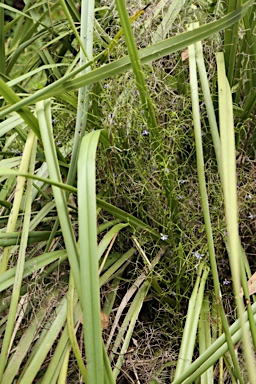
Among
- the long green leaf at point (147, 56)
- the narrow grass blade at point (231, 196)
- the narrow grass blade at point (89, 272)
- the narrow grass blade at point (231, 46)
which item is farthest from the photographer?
the narrow grass blade at point (231, 46)

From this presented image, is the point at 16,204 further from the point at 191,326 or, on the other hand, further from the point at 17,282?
the point at 191,326

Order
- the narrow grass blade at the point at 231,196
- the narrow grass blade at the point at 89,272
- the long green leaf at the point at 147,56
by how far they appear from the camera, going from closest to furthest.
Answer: the narrow grass blade at the point at 231,196 < the narrow grass blade at the point at 89,272 < the long green leaf at the point at 147,56

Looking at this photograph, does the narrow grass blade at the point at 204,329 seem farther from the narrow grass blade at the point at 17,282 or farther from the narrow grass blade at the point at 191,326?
the narrow grass blade at the point at 17,282

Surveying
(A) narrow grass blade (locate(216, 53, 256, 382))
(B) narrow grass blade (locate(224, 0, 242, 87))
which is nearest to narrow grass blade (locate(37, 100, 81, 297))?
(A) narrow grass blade (locate(216, 53, 256, 382))

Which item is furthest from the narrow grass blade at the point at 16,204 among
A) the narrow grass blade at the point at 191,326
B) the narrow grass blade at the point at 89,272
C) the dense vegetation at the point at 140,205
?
the narrow grass blade at the point at 191,326

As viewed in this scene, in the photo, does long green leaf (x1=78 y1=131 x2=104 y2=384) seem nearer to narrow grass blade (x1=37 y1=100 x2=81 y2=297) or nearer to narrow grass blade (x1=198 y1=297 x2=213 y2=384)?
narrow grass blade (x1=37 y1=100 x2=81 y2=297)

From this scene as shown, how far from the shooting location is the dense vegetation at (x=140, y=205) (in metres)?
0.75

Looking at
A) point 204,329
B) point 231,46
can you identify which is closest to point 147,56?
point 231,46

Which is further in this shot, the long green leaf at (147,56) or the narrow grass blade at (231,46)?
the narrow grass blade at (231,46)

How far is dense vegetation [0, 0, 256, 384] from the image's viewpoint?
746mm

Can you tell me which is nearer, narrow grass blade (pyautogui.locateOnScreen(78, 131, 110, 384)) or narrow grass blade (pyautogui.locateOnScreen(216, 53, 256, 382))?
narrow grass blade (pyautogui.locateOnScreen(216, 53, 256, 382))

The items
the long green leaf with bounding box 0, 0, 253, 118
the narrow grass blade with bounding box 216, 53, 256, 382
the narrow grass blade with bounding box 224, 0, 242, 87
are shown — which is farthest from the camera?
the narrow grass blade with bounding box 224, 0, 242, 87

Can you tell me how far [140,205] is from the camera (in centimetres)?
88

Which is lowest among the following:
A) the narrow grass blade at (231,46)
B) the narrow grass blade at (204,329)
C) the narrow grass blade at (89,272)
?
the narrow grass blade at (204,329)
